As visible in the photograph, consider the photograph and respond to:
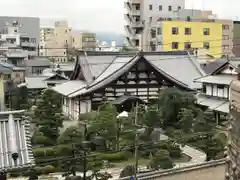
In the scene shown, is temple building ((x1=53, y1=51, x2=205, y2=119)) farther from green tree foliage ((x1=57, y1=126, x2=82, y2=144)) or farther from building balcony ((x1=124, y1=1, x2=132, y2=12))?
building balcony ((x1=124, y1=1, x2=132, y2=12))

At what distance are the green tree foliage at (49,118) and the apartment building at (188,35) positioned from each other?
26.0 meters

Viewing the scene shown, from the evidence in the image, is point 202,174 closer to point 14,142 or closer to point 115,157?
point 115,157

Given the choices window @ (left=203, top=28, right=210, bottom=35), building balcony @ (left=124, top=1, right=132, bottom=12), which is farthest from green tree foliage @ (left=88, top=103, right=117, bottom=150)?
building balcony @ (left=124, top=1, right=132, bottom=12)

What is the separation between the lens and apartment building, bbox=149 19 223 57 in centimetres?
4528

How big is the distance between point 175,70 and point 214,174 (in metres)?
16.2

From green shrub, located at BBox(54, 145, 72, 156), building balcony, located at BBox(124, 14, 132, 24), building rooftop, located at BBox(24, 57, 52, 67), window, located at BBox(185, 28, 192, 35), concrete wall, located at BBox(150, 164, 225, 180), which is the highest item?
building balcony, located at BBox(124, 14, 132, 24)

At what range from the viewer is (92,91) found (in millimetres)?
25656

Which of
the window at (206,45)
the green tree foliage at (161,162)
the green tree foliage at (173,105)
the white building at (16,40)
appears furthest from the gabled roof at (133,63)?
the white building at (16,40)

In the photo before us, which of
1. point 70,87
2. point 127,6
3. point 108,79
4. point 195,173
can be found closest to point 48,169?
point 195,173

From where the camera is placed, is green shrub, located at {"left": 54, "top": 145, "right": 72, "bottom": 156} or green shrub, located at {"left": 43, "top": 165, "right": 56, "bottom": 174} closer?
green shrub, located at {"left": 43, "top": 165, "right": 56, "bottom": 174}

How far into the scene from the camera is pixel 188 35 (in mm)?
46000

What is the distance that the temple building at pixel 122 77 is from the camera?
86.7 feet

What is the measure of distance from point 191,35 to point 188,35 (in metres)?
0.34

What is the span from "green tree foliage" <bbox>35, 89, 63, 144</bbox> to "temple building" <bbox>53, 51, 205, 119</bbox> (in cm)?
457
